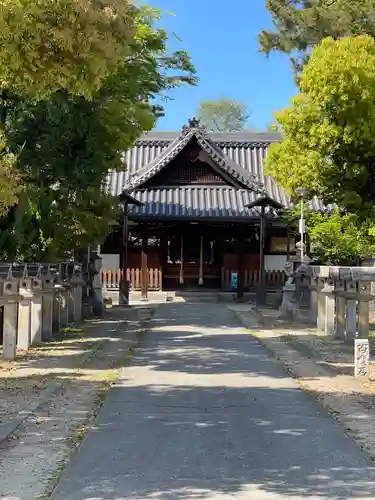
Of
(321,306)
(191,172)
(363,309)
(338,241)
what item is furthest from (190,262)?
(363,309)

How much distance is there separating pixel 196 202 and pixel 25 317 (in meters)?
18.0

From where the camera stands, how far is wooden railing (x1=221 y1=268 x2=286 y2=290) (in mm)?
29672

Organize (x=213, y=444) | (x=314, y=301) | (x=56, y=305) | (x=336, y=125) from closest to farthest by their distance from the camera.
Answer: (x=213, y=444)
(x=56, y=305)
(x=336, y=125)
(x=314, y=301)

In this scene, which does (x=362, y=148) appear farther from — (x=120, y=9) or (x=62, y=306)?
(x=120, y=9)

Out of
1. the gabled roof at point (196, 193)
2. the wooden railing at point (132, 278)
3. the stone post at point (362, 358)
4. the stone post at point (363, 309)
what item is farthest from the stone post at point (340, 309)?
the wooden railing at point (132, 278)

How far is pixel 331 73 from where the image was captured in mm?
15609

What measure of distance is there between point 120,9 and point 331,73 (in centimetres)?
1010

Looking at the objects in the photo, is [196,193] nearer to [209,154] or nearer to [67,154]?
[209,154]

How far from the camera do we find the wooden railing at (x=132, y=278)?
2914 cm

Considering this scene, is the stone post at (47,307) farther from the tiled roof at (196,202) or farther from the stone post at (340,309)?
the tiled roof at (196,202)

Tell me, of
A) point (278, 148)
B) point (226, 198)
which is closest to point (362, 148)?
point (278, 148)

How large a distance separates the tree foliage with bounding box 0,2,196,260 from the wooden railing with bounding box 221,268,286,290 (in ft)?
40.8

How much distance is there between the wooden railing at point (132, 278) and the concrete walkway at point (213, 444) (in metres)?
18.4

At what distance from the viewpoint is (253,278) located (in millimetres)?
29719
